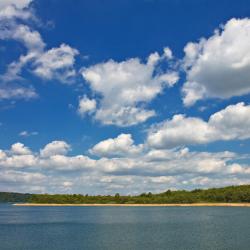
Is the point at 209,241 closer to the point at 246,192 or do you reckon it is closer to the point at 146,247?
the point at 146,247

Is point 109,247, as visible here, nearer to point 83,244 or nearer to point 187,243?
point 83,244

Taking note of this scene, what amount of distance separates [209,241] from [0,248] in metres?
30.9

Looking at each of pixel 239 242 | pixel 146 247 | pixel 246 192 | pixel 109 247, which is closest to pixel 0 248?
pixel 109 247

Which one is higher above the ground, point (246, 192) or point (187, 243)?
point (246, 192)

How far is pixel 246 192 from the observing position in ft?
651

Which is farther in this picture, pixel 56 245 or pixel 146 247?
pixel 56 245

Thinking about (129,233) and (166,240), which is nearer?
(166,240)

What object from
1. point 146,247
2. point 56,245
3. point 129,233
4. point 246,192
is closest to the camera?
point 146,247

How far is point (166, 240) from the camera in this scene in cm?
6144

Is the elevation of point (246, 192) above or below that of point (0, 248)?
above

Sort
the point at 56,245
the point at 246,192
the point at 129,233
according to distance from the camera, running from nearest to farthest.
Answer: the point at 56,245
the point at 129,233
the point at 246,192

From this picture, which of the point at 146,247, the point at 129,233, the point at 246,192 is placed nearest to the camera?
the point at 146,247

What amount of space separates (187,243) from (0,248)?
27.2 m

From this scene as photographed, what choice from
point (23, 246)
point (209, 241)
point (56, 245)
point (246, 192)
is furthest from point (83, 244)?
point (246, 192)
